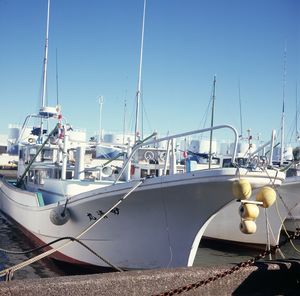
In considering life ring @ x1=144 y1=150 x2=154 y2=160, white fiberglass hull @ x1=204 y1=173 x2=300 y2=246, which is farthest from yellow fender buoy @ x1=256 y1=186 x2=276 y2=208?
life ring @ x1=144 y1=150 x2=154 y2=160

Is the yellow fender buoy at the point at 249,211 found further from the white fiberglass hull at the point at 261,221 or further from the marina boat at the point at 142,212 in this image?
the white fiberglass hull at the point at 261,221

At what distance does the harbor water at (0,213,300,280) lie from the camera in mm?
8898

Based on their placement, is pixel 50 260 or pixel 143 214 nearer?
pixel 143 214

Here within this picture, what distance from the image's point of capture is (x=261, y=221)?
11844 millimetres

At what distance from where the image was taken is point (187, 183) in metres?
6.61

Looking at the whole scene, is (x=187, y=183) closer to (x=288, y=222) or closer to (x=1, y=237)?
(x=1, y=237)

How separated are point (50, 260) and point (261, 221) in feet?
20.3

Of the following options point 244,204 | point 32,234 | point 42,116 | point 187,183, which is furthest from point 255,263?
point 42,116

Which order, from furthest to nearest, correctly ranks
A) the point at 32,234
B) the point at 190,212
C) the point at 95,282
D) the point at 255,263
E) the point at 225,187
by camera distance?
the point at 32,234 < the point at 190,212 < the point at 225,187 < the point at 255,263 < the point at 95,282

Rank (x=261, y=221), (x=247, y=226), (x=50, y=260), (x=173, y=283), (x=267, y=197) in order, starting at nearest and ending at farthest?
(x=173, y=283)
(x=247, y=226)
(x=267, y=197)
(x=50, y=260)
(x=261, y=221)

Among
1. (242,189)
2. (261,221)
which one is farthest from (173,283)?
(261,221)

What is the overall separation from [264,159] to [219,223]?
6.84 m

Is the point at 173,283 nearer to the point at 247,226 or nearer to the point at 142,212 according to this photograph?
the point at 247,226

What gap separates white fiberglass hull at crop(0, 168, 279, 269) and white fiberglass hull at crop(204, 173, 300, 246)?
3694 mm
